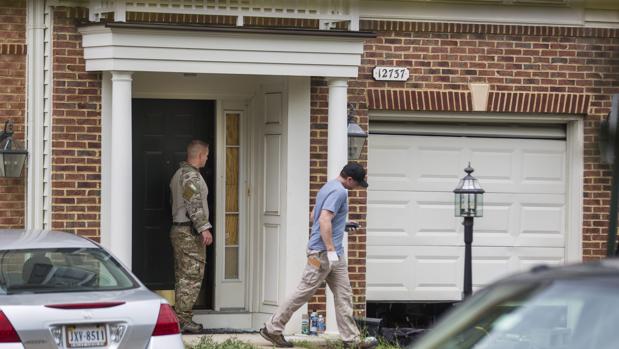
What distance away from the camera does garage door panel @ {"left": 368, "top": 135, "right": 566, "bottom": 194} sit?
14.1 metres

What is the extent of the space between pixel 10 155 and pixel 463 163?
4.86 metres

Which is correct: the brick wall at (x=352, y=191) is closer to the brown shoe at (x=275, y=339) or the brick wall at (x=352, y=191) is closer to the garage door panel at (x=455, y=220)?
the garage door panel at (x=455, y=220)

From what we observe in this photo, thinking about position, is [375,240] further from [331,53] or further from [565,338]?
[565,338]

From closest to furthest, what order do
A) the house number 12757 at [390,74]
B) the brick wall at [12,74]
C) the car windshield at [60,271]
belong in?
the car windshield at [60,271]
the brick wall at [12,74]
the house number 12757 at [390,74]

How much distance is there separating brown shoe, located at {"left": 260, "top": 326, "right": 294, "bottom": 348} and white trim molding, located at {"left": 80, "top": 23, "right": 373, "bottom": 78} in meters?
2.51

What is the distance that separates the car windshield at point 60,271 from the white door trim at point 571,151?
17.5 feet

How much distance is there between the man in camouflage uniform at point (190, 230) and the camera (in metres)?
13.1

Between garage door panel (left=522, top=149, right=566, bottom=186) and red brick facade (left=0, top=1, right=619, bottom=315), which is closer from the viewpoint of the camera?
red brick facade (left=0, top=1, right=619, bottom=315)

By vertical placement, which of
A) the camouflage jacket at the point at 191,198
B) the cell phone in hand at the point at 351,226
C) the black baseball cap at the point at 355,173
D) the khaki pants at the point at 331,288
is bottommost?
the khaki pants at the point at 331,288

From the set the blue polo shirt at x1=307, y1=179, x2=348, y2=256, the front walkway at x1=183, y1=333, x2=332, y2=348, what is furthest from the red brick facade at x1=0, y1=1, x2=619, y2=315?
the blue polo shirt at x1=307, y1=179, x2=348, y2=256

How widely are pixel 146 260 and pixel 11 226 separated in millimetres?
1606

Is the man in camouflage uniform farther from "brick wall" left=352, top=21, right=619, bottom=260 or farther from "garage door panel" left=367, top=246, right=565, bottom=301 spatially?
"garage door panel" left=367, top=246, right=565, bottom=301

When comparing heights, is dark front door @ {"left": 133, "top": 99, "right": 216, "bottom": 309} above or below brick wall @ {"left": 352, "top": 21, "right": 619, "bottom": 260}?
below

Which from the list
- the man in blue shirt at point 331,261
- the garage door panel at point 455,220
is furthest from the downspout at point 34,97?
the garage door panel at point 455,220
